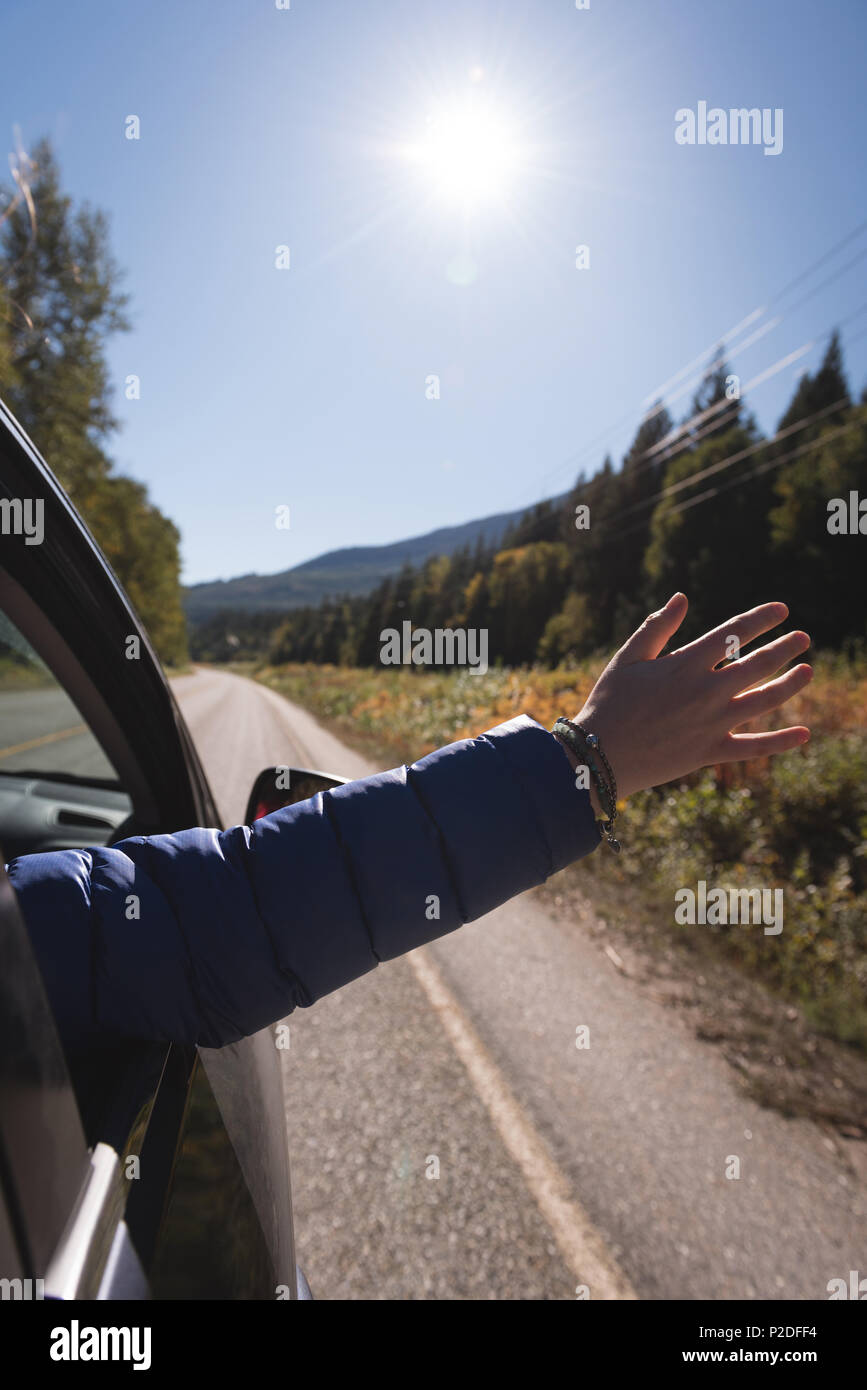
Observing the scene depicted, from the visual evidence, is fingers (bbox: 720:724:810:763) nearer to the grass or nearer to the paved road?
the paved road

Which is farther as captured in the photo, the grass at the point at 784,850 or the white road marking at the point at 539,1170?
the grass at the point at 784,850

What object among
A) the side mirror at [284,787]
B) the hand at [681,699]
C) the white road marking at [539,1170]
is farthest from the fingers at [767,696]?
the white road marking at [539,1170]

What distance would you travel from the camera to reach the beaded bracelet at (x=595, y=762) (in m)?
0.86

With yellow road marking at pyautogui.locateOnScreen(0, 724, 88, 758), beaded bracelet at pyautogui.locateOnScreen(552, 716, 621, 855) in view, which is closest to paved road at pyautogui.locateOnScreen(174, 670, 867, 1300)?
yellow road marking at pyautogui.locateOnScreen(0, 724, 88, 758)

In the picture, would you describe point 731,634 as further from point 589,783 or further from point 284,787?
point 284,787

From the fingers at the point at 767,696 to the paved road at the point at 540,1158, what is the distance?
2160 millimetres

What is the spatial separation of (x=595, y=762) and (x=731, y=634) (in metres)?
0.27

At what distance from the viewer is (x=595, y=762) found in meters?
0.87

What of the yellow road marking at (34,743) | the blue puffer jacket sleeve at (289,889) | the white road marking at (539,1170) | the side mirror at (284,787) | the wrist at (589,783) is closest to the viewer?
the blue puffer jacket sleeve at (289,889)

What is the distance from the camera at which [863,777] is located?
5.58 meters

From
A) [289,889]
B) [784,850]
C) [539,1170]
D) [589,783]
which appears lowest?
[539,1170]

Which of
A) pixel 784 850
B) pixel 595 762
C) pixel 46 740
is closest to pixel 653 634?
pixel 595 762

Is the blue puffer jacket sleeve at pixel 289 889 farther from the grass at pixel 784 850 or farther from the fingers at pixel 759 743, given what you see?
the grass at pixel 784 850
